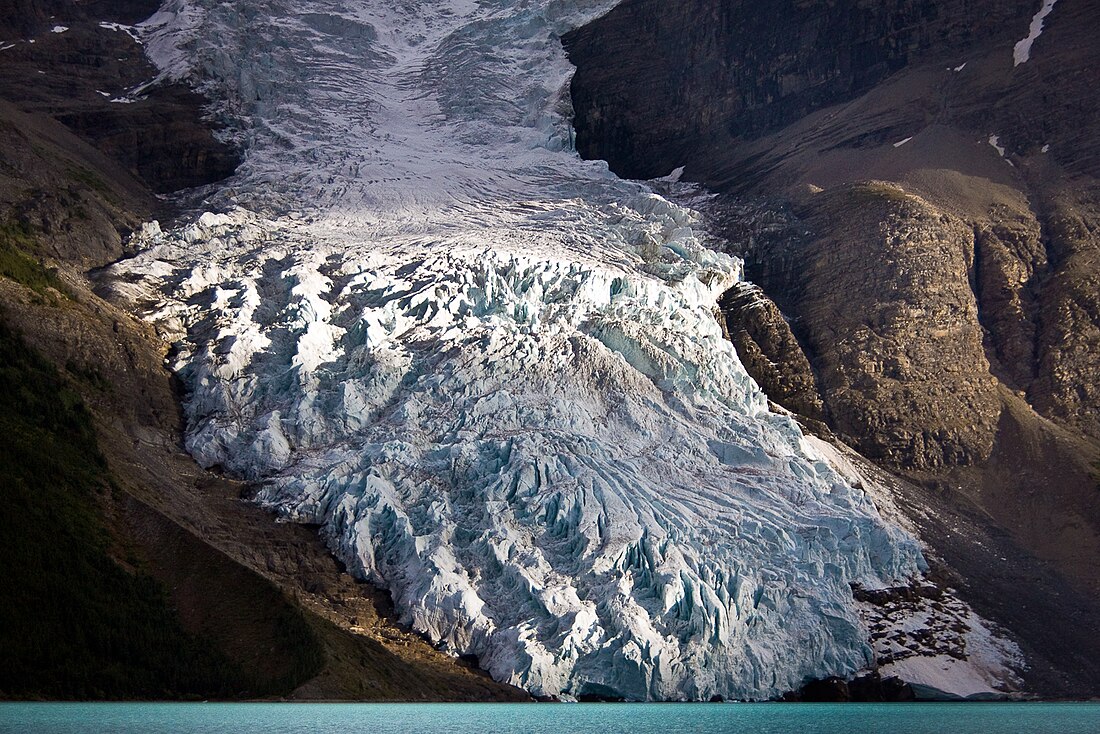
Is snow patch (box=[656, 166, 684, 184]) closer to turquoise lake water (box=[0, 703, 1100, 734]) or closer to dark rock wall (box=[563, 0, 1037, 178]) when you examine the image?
dark rock wall (box=[563, 0, 1037, 178])

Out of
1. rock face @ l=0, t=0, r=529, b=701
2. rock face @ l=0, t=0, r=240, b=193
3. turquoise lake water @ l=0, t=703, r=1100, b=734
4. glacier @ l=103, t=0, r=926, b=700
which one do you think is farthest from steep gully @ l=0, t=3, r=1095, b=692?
turquoise lake water @ l=0, t=703, r=1100, b=734

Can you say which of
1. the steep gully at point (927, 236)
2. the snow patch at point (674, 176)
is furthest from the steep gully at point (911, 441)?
the snow patch at point (674, 176)

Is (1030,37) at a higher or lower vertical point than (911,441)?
higher

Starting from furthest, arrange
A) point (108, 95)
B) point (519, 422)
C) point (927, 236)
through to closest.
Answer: point (108, 95)
point (927, 236)
point (519, 422)

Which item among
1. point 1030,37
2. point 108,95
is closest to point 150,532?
point 108,95

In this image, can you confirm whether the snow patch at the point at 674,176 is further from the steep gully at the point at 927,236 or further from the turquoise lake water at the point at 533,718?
the turquoise lake water at the point at 533,718

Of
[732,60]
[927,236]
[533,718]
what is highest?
[732,60]

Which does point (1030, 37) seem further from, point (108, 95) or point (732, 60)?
point (108, 95)
